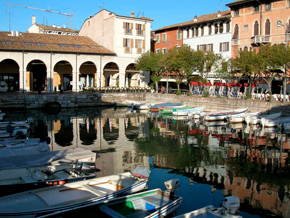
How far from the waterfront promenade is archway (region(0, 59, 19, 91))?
28.4 feet

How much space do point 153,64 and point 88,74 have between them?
11907 mm

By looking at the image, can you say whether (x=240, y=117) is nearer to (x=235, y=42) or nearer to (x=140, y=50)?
(x=235, y=42)

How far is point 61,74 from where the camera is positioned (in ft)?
186

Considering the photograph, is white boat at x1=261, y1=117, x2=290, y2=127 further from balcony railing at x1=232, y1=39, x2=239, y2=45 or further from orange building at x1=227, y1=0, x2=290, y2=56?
balcony railing at x1=232, y1=39, x2=239, y2=45

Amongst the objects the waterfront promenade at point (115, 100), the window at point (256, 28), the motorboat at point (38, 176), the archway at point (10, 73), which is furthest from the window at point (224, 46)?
the motorboat at point (38, 176)

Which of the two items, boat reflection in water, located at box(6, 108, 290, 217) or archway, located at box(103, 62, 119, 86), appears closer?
boat reflection in water, located at box(6, 108, 290, 217)

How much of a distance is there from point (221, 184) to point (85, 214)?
6639 mm

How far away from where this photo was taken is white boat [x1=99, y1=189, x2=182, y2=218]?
33.9 ft

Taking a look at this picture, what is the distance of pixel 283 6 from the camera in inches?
1672

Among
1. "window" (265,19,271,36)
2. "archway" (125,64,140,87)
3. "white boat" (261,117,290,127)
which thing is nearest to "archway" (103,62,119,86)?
"archway" (125,64,140,87)

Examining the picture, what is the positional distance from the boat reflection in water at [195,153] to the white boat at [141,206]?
738 mm

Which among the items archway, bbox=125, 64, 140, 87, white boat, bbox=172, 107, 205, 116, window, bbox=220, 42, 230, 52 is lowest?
white boat, bbox=172, 107, 205, 116

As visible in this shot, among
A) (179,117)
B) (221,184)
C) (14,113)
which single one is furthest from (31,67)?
(221,184)

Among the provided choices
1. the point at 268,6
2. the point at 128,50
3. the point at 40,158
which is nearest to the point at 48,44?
the point at 128,50
